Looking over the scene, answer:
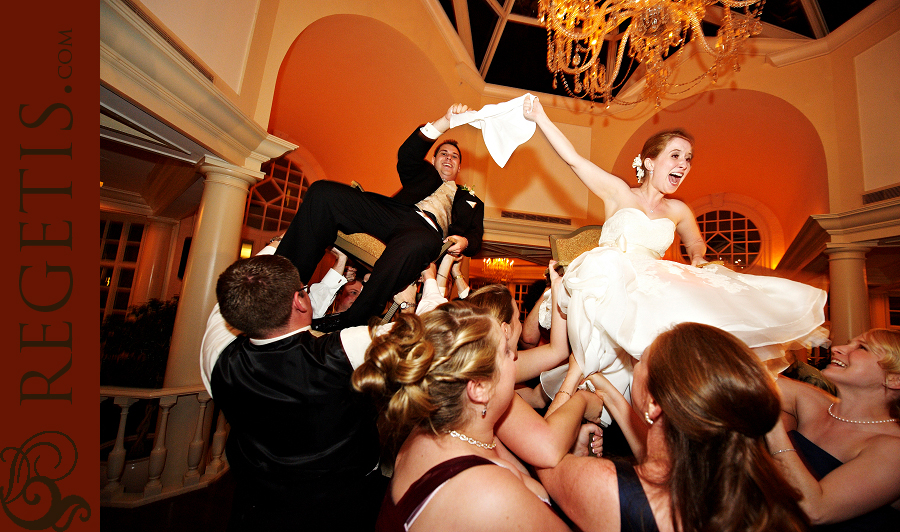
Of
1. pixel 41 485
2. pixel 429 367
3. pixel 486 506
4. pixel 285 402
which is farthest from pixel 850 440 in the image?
pixel 41 485

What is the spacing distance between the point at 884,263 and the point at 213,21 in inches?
402

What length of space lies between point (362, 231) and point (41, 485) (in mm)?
1506

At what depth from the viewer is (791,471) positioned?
1.28 m

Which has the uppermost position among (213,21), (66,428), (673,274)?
(213,21)

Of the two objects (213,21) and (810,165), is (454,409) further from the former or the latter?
(810,165)

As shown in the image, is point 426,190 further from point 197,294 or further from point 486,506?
point 197,294

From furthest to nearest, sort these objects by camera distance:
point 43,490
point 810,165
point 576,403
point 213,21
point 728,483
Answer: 1. point 810,165
2. point 213,21
3. point 576,403
4. point 43,490
5. point 728,483

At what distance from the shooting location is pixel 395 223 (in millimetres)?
2262

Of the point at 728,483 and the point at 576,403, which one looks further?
the point at 576,403

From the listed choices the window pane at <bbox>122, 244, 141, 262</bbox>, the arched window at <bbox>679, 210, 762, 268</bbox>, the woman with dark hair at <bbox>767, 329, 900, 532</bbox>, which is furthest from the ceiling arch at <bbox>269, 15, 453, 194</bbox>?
the arched window at <bbox>679, 210, 762, 268</bbox>

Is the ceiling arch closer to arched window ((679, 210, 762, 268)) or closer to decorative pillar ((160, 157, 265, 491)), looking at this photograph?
decorative pillar ((160, 157, 265, 491))

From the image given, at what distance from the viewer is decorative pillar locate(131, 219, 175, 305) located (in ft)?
24.6

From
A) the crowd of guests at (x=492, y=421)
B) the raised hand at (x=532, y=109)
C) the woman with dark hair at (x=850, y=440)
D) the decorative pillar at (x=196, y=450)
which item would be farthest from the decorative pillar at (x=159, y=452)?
the woman with dark hair at (x=850, y=440)


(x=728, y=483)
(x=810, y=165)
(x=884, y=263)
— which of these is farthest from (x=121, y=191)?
(x=884, y=263)
